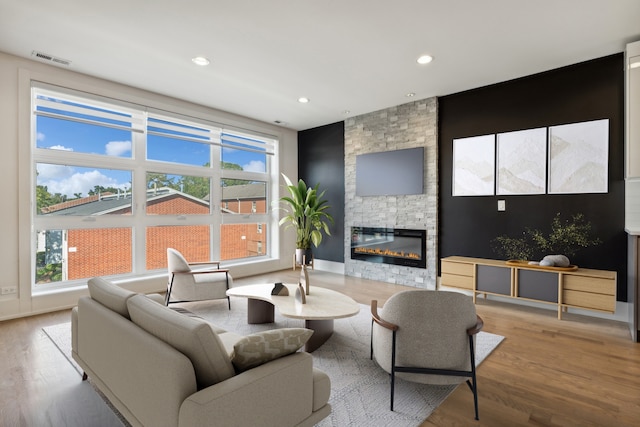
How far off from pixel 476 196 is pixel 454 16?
2.59 meters

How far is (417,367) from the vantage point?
208cm

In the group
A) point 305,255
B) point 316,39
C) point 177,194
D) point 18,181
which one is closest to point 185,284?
point 177,194

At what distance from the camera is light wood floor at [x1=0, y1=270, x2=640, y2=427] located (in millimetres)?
2006

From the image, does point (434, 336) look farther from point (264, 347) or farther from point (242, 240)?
point (242, 240)

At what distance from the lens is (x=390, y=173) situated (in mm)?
5695

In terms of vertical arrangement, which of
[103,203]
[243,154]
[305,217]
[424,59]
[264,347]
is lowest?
[264,347]

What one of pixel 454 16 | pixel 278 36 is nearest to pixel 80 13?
pixel 278 36

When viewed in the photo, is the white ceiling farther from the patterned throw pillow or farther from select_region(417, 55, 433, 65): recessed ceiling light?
the patterned throw pillow

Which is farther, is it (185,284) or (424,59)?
(185,284)

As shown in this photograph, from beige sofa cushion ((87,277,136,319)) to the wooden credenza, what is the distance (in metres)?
3.91

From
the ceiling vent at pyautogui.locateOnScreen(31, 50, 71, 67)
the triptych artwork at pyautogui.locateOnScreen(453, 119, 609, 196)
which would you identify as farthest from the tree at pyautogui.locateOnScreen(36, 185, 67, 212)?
the triptych artwork at pyautogui.locateOnScreen(453, 119, 609, 196)

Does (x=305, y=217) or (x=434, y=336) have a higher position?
(x=305, y=217)

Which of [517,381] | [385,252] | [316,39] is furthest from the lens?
[385,252]

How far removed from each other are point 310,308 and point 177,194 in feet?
11.4
